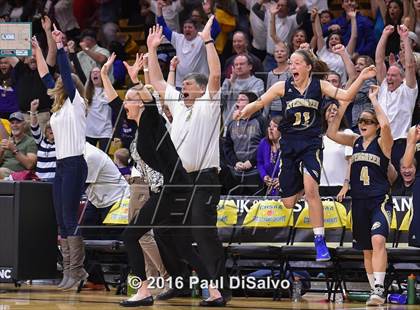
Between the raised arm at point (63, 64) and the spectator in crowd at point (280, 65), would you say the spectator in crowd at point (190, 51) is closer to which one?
the spectator in crowd at point (280, 65)

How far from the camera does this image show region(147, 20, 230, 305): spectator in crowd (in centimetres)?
1083

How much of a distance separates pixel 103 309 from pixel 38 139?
5.66 meters

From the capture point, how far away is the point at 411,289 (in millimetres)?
11461

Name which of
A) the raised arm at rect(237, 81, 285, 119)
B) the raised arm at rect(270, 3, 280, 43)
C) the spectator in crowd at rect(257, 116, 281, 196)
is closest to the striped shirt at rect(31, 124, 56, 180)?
the spectator in crowd at rect(257, 116, 281, 196)

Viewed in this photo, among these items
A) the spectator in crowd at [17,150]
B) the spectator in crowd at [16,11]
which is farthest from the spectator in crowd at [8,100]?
the spectator in crowd at [16,11]

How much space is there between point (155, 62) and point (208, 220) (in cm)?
201

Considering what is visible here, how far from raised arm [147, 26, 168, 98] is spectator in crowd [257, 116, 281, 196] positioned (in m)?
1.46

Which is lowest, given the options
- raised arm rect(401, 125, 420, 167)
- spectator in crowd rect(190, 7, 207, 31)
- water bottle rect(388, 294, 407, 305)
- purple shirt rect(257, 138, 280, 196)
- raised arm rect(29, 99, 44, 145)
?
water bottle rect(388, 294, 407, 305)

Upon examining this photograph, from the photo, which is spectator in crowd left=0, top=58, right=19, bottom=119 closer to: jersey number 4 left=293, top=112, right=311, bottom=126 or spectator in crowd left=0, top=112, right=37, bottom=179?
spectator in crowd left=0, top=112, right=37, bottom=179

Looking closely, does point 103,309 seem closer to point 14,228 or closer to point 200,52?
point 14,228

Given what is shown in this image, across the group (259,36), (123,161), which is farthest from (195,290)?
(259,36)

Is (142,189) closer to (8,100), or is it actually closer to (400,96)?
(400,96)

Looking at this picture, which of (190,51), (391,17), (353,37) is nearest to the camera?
(353,37)

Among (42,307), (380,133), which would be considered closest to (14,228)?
(42,307)
